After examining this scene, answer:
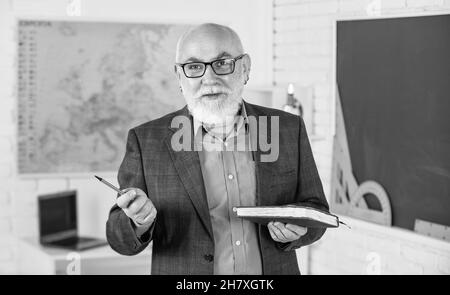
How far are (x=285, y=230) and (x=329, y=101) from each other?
4.43 ft

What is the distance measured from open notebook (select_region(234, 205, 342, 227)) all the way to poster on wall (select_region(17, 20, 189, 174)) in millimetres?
1582

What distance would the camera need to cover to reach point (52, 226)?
2631 millimetres

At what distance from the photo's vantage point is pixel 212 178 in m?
1.37

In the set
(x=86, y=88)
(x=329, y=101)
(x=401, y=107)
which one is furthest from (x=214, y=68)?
(x=86, y=88)

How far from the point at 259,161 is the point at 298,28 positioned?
1.39 meters

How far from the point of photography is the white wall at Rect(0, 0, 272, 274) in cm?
262

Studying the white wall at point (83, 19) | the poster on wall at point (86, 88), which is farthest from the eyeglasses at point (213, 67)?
the poster on wall at point (86, 88)

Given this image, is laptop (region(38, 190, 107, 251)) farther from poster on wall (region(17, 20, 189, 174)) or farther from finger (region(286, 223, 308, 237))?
finger (region(286, 223, 308, 237))

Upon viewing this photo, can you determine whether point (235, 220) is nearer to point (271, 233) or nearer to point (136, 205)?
point (271, 233)

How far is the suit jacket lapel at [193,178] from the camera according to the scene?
4.30 ft
